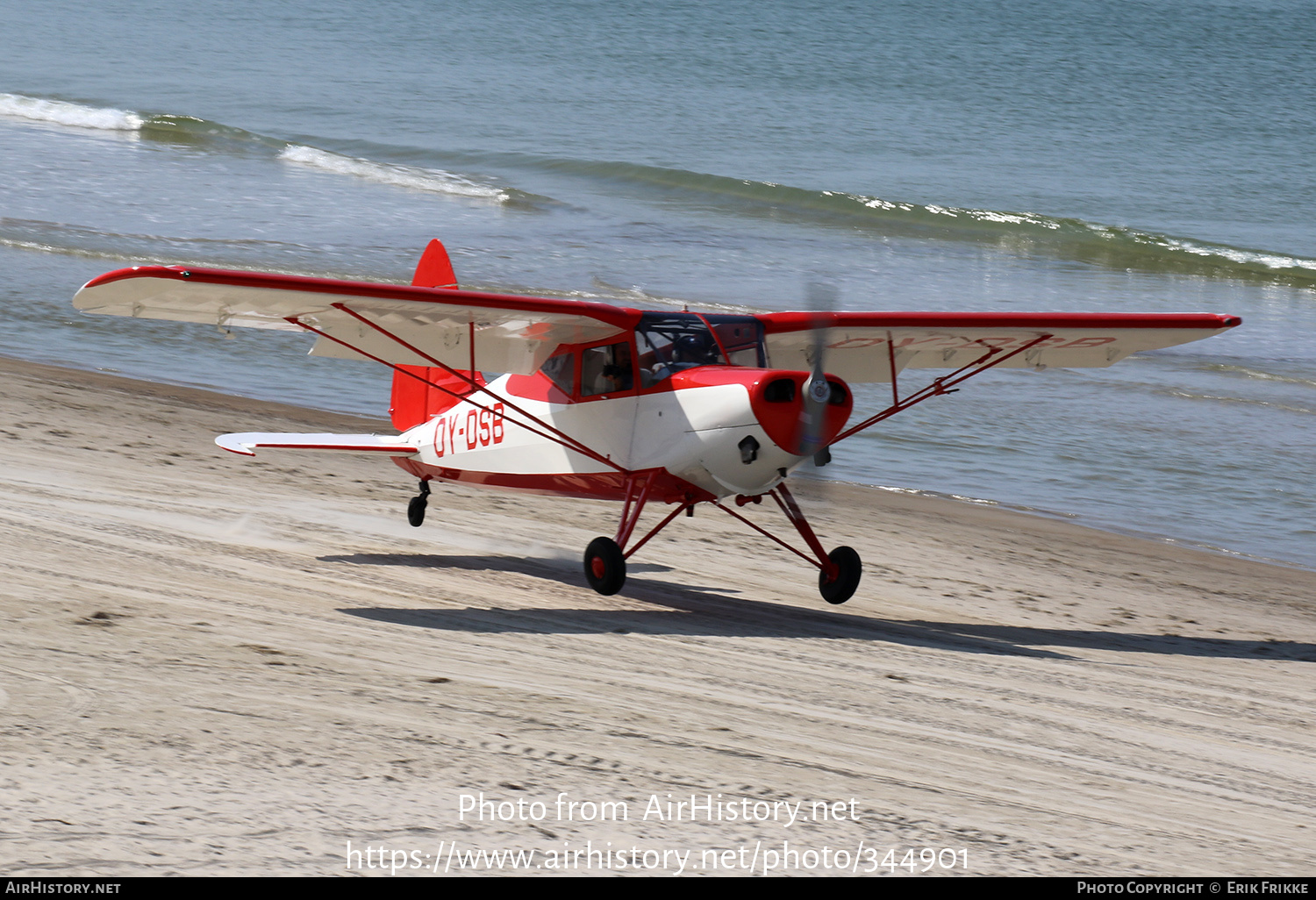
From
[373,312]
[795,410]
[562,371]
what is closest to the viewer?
[795,410]

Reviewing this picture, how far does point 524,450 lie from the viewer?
1045 cm

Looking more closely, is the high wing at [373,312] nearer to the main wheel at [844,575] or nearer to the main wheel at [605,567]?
the main wheel at [605,567]

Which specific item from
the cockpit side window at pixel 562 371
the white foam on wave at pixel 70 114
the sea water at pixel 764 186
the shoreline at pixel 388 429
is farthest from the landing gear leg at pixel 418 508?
the white foam on wave at pixel 70 114

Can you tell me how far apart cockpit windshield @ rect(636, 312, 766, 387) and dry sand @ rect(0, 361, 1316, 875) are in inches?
43.3

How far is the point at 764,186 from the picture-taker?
4044cm

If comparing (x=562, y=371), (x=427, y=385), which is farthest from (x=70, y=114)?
(x=562, y=371)

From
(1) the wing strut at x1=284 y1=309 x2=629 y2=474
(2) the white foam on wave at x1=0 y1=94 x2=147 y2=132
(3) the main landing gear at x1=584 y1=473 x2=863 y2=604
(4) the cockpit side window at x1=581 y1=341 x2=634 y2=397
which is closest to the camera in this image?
(1) the wing strut at x1=284 y1=309 x2=629 y2=474

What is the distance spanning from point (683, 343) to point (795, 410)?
3.83 ft

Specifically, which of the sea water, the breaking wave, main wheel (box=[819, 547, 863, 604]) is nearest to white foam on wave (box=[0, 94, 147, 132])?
the sea water

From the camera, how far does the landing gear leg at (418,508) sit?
11.7 metres

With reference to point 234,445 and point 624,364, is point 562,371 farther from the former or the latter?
point 234,445

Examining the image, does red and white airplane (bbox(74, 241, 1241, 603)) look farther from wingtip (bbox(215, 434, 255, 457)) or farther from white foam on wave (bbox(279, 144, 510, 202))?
white foam on wave (bbox(279, 144, 510, 202))

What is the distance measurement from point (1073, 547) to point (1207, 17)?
78515mm

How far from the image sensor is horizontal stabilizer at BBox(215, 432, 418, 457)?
10852 millimetres
